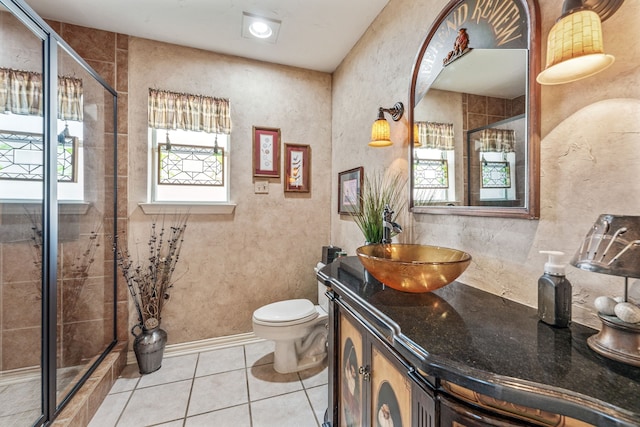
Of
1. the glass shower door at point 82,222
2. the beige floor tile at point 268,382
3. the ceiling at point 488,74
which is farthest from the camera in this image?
the beige floor tile at point 268,382

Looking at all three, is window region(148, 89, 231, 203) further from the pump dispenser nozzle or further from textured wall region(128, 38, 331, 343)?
the pump dispenser nozzle

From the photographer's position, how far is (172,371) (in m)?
1.95

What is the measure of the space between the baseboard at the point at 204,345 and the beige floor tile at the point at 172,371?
0.16ft

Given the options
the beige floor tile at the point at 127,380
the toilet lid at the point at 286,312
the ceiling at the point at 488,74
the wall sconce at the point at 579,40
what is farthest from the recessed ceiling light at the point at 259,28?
the beige floor tile at the point at 127,380

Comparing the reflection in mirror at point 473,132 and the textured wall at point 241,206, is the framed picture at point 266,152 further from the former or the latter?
the reflection in mirror at point 473,132

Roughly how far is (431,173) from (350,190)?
92 centimetres

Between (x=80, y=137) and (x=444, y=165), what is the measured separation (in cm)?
227

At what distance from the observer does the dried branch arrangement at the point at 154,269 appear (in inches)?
80.5

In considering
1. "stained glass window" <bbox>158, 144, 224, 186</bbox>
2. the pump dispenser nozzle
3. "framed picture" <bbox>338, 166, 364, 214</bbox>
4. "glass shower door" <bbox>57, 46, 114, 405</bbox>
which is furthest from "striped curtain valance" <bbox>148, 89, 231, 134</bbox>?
the pump dispenser nozzle

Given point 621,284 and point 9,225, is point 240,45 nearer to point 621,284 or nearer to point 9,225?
point 9,225

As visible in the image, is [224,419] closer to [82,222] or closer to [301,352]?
[301,352]

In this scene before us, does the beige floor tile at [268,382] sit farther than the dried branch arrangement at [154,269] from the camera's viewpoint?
No

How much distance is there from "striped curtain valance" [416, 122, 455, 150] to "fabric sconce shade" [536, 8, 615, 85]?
0.51 m

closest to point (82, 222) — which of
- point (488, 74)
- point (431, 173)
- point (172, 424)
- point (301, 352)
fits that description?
point (172, 424)
